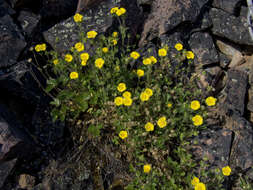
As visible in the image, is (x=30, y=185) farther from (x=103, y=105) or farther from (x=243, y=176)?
(x=243, y=176)

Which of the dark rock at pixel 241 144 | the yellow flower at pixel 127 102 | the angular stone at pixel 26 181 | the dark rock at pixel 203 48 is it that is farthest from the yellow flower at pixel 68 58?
the dark rock at pixel 241 144

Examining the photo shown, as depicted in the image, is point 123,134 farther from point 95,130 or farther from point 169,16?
point 169,16

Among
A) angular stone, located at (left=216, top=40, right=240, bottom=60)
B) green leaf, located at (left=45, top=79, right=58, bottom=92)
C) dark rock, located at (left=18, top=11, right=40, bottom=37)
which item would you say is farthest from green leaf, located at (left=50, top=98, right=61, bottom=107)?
angular stone, located at (left=216, top=40, right=240, bottom=60)

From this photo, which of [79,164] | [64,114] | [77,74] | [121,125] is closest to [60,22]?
[77,74]

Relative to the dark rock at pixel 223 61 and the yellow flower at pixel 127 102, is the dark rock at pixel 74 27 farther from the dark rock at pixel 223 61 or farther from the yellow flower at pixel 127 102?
the dark rock at pixel 223 61

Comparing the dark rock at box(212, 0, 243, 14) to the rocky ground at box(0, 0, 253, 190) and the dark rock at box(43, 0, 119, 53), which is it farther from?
the dark rock at box(43, 0, 119, 53)

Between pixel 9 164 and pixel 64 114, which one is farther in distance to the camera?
pixel 64 114
